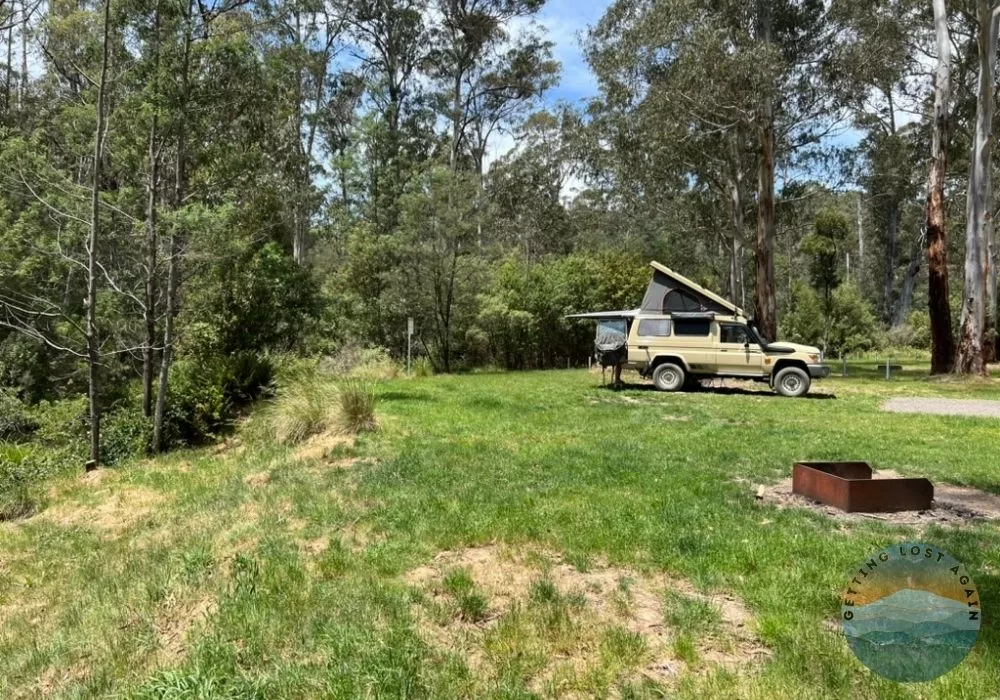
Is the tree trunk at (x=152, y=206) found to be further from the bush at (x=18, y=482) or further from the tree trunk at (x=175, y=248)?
the bush at (x=18, y=482)

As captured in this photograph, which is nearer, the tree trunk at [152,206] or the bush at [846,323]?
the tree trunk at [152,206]

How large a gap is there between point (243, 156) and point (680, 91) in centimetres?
1487

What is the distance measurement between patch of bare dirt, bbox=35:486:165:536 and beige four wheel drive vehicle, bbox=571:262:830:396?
404 inches

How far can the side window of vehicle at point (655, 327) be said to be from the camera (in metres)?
14.7

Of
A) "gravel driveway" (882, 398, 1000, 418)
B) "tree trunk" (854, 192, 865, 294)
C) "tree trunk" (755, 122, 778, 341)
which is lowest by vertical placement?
"gravel driveway" (882, 398, 1000, 418)

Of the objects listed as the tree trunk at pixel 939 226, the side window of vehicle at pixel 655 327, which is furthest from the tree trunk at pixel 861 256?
the side window of vehicle at pixel 655 327

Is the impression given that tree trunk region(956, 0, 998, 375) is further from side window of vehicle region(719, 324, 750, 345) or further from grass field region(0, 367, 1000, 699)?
grass field region(0, 367, 1000, 699)

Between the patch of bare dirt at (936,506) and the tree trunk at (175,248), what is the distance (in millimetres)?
9615

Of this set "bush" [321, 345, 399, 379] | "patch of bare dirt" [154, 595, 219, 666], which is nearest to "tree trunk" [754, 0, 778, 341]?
"bush" [321, 345, 399, 379]

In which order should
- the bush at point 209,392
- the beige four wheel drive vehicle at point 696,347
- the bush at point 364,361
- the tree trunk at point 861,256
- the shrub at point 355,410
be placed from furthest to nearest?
the tree trunk at point 861,256 → the bush at point 364,361 → the beige four wheel drive vehicle at point 696,347 → the bush at point 209,392 → the shrub at point 355,410

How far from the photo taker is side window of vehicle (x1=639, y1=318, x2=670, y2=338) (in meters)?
14.7

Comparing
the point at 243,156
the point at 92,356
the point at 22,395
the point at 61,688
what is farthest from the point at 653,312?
the point at 22,395

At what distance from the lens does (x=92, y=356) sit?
Result: 947 cm

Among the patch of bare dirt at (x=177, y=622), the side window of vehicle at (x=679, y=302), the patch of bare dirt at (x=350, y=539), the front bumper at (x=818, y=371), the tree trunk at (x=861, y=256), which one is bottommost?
the patch of bare dirt at (x=177, y=622)
